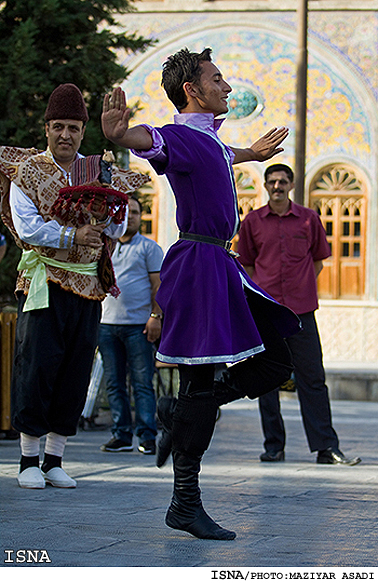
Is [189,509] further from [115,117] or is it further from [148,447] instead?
[148,447]

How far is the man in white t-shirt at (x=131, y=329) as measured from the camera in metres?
6.71

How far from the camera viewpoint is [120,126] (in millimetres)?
3289

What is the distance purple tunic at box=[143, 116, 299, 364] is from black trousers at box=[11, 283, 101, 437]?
1.11 metres

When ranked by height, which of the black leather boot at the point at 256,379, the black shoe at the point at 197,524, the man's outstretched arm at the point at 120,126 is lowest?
the black shoe at the point at 197,524

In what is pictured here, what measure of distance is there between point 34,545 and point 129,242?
389 centimetres

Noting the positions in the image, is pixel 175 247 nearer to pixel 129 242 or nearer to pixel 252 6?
pixel 129 242

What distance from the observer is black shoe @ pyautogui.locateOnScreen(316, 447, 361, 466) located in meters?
5.84

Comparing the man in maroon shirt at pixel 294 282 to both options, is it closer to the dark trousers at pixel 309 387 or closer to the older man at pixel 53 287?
the dark trousers at pixel 309 387

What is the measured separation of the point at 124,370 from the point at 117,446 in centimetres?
62

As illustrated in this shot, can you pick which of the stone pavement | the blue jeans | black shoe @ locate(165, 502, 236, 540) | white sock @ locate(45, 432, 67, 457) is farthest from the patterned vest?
the blue jeans

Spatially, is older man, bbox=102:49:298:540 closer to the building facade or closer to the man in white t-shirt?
the man in white t-shirt

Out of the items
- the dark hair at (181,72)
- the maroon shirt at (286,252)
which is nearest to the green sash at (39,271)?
the dark hair at (181,72)

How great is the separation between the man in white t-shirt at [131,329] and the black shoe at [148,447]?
0.14m
